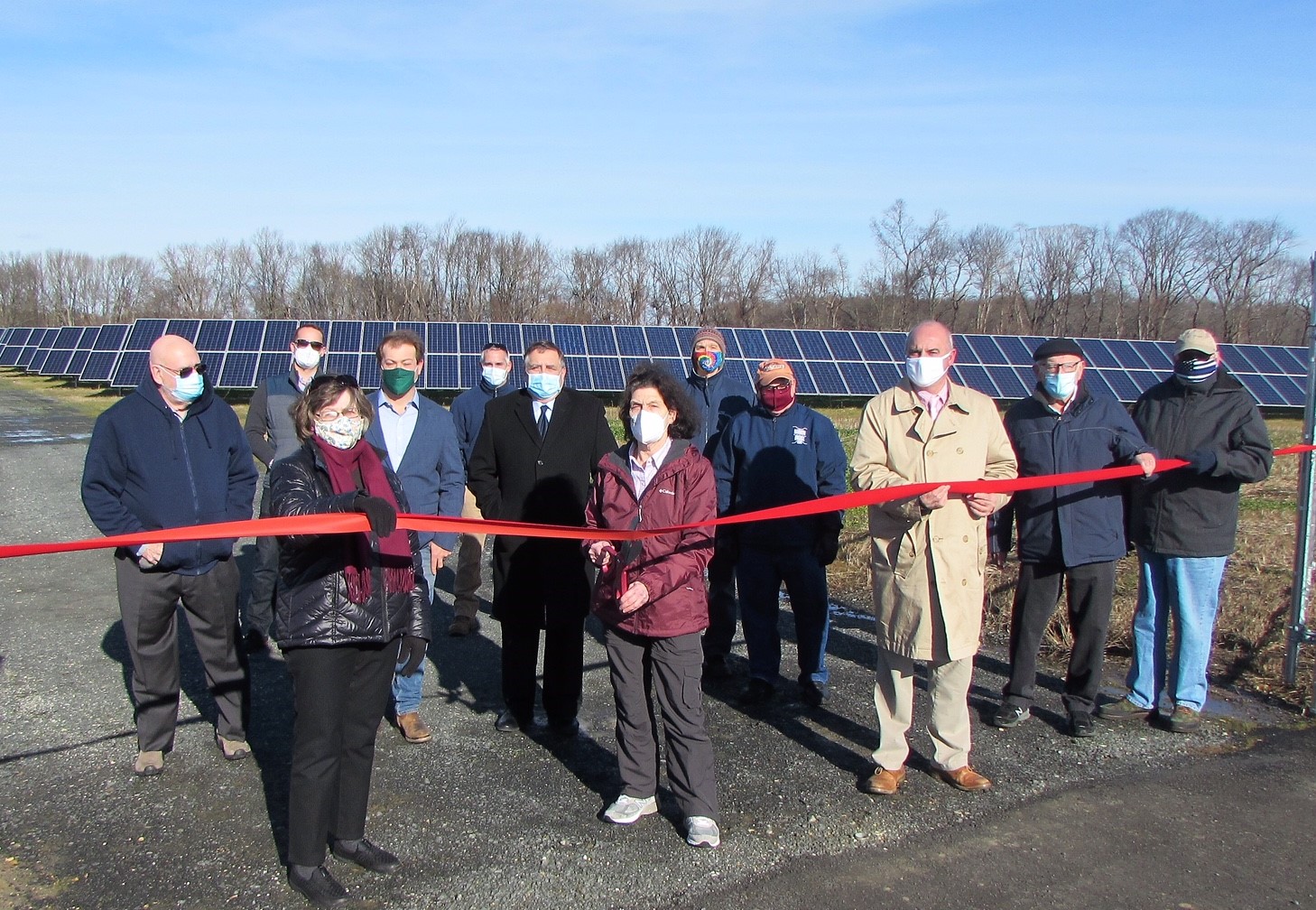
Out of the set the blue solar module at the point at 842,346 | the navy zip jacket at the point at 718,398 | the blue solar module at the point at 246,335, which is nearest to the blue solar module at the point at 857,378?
the blue solar module at the point at 842,346

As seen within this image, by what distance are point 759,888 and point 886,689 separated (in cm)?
130

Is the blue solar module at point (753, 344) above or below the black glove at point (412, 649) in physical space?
above

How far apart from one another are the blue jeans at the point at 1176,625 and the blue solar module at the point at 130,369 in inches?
1021

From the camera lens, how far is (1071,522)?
537 centimetres

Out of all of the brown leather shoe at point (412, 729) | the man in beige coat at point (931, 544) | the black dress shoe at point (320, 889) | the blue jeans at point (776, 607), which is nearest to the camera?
the black dress shoe at point (320, 889)

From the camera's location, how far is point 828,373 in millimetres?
25984

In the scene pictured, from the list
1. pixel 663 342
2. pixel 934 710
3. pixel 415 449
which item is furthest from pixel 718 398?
pixel 663 342

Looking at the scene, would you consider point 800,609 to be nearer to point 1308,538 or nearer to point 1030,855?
point 1030,855

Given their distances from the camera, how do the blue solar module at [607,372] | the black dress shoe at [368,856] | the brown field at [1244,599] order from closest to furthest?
the black dress shoe at [368,856], the brown field at [1244,599], the blue solar module at [607,372]

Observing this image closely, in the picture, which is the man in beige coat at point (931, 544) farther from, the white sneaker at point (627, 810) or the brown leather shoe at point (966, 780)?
the white sneaker at point (627, 810)

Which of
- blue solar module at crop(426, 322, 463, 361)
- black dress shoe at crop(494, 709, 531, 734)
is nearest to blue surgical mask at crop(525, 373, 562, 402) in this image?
black dress shoe at crop(494, 709, 531, 734)

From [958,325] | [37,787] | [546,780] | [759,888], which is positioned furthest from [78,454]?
[958,325]

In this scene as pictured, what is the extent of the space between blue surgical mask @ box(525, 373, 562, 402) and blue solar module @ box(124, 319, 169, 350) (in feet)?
90.8

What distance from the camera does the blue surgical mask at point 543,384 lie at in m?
5.36
